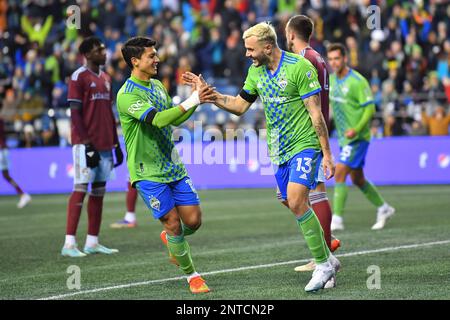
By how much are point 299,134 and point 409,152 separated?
13041mm

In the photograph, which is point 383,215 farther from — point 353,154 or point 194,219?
point 194,219

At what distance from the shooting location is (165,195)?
838cm

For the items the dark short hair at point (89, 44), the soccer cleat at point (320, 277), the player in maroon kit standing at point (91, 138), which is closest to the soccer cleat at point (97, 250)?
the player in maroon kit standing at point (91, 138)

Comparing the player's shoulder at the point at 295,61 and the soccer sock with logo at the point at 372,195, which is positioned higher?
the player's shoulder at the point at 295,61

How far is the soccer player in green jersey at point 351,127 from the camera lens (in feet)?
A: 43.8

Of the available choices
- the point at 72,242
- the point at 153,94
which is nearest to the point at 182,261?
the point at 153,94

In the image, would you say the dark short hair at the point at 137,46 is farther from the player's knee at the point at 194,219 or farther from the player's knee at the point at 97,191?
the player's knee at the point at 97,191

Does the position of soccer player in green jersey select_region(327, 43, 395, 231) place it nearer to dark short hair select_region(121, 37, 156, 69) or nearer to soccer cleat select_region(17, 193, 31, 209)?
dark short hair select_region(121, 37, 156, 69)

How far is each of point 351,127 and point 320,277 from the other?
5771 millimetres

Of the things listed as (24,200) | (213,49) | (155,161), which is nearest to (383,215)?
(155,161)

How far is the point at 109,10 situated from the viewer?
26.5 meters

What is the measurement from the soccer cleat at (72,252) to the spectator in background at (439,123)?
11.9 metres
